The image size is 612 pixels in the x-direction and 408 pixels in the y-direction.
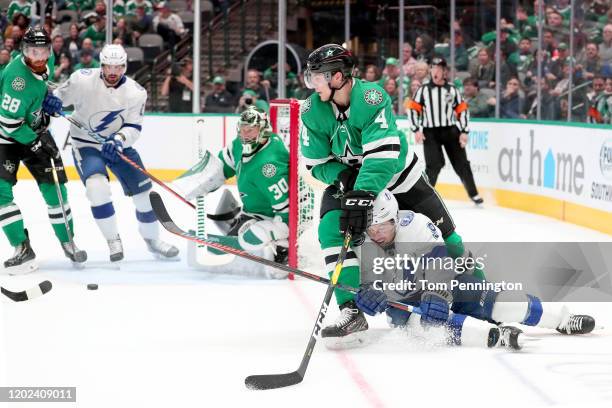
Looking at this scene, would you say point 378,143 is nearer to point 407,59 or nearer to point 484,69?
point 484,69

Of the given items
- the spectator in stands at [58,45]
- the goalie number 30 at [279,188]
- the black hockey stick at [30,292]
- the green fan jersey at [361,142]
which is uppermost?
the spectator in stands at [58,45]

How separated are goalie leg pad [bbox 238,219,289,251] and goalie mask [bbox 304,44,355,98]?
67.6 inches

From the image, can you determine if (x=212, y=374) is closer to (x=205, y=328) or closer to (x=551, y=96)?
(x=205, y=328)

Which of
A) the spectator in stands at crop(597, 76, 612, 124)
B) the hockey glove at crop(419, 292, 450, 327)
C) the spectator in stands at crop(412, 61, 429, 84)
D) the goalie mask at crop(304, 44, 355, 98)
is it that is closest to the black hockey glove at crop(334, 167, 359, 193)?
the goalie mask at crop(304, 44, 355, 98)

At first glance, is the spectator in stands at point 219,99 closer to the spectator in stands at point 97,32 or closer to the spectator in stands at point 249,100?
the spectator in stands at point 249,100

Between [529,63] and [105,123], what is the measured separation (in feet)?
14.8

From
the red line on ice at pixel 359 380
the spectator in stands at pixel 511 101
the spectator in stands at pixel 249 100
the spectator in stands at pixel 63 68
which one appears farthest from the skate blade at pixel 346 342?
the spectator in stands at pixel 63 68

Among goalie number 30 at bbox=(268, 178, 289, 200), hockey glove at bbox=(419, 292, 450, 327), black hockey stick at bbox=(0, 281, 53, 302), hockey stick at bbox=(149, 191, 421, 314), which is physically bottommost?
black hockey stick at bbox=(0, 281, 53, 302)

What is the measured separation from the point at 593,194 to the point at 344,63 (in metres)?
3.81

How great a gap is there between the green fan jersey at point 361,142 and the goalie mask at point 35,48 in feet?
6.34

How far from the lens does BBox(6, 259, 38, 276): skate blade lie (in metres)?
5.38

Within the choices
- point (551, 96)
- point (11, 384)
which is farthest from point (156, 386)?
point (551, 96)

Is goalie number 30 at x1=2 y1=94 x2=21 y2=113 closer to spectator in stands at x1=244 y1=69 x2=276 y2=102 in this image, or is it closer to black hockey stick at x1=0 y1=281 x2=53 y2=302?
black hockey stick at x1=0 y1=281 x2=53 y2=302

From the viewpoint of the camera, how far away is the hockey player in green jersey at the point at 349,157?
11.9 feet
